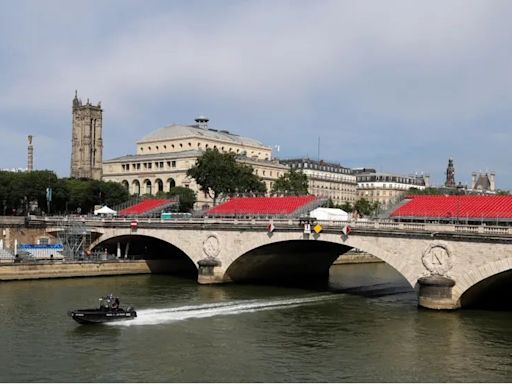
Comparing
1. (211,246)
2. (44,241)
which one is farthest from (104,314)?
(44,241)

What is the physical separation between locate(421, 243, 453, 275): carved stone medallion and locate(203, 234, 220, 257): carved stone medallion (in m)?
26.7

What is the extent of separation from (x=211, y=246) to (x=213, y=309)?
775 inches

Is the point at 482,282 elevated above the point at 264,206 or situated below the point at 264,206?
below

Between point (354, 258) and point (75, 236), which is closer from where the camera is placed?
point (75, 236)

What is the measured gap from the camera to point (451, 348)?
4444 cm

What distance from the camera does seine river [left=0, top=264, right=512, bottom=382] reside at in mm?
38250

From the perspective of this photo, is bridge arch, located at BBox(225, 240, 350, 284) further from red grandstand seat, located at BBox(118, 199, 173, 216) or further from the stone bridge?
red grandstand seat, located at BBox(118, 199, 173, 216)

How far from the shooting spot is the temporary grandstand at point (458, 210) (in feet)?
215

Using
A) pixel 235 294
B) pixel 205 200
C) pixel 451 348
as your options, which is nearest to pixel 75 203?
pixel 205 200

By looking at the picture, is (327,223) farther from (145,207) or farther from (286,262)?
(145,207)

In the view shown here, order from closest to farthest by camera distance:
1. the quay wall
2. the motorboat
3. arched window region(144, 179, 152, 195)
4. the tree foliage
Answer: the motorboat < the quay wall < the tree foliage < arched window region(144, 179, 152, 195)

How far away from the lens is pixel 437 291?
183ft

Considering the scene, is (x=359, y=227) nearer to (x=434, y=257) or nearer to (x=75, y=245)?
(x=434, y=257)

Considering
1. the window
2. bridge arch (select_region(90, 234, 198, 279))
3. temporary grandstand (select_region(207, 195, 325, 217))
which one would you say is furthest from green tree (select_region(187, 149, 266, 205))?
the window
